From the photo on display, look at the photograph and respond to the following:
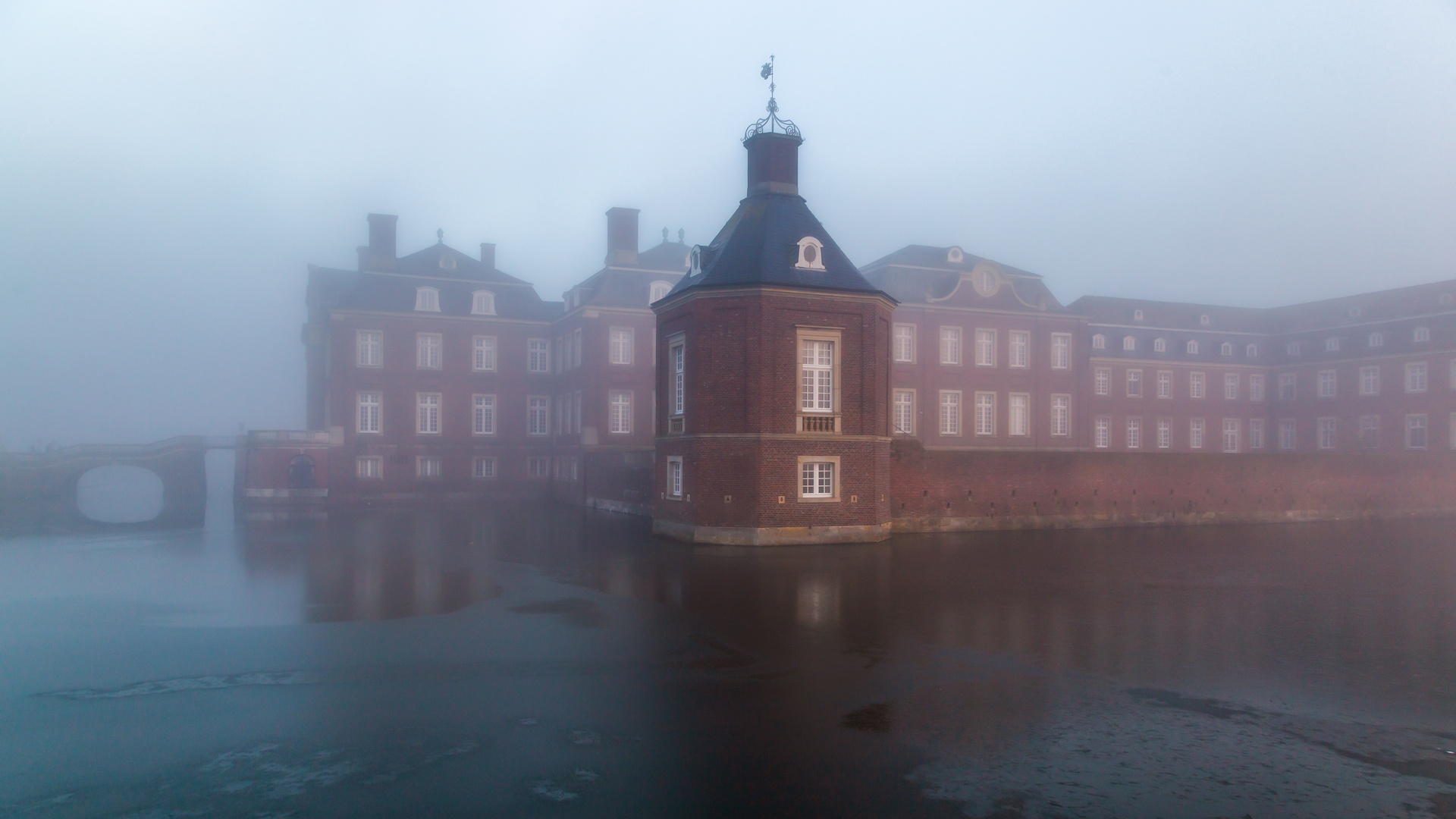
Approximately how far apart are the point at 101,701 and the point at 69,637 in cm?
401

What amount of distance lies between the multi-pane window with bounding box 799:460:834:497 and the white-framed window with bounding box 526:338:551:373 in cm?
2579

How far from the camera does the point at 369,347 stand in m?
41.0

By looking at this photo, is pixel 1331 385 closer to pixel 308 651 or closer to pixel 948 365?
pixel 948 365

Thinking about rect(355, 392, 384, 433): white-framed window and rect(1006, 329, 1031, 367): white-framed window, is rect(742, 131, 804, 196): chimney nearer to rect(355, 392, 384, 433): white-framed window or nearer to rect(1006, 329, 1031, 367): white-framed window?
rect(1006, 329, 1031, 367): white-framed window

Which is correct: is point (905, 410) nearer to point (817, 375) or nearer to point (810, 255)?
point (817, 375)

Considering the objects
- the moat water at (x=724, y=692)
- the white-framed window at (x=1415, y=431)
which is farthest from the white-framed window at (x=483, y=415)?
the white-framed window at (x=1415, y=431)

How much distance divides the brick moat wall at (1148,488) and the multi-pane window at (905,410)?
12866 millimetres

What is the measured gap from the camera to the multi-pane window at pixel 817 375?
22.7 meters

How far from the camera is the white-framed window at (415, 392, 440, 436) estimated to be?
138 feet

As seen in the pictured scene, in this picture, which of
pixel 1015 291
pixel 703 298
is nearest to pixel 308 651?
pixel 703 298

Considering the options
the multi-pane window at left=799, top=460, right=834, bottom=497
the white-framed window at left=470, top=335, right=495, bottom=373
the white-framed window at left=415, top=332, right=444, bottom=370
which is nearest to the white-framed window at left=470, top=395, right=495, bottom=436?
the white-framed window at left=470, top=335, right=495, bottom=373

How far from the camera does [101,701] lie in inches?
334

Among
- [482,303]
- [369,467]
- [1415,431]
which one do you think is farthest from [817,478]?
[1415,431]

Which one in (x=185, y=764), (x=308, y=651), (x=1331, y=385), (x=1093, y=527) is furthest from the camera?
(x=1331, y=385)
